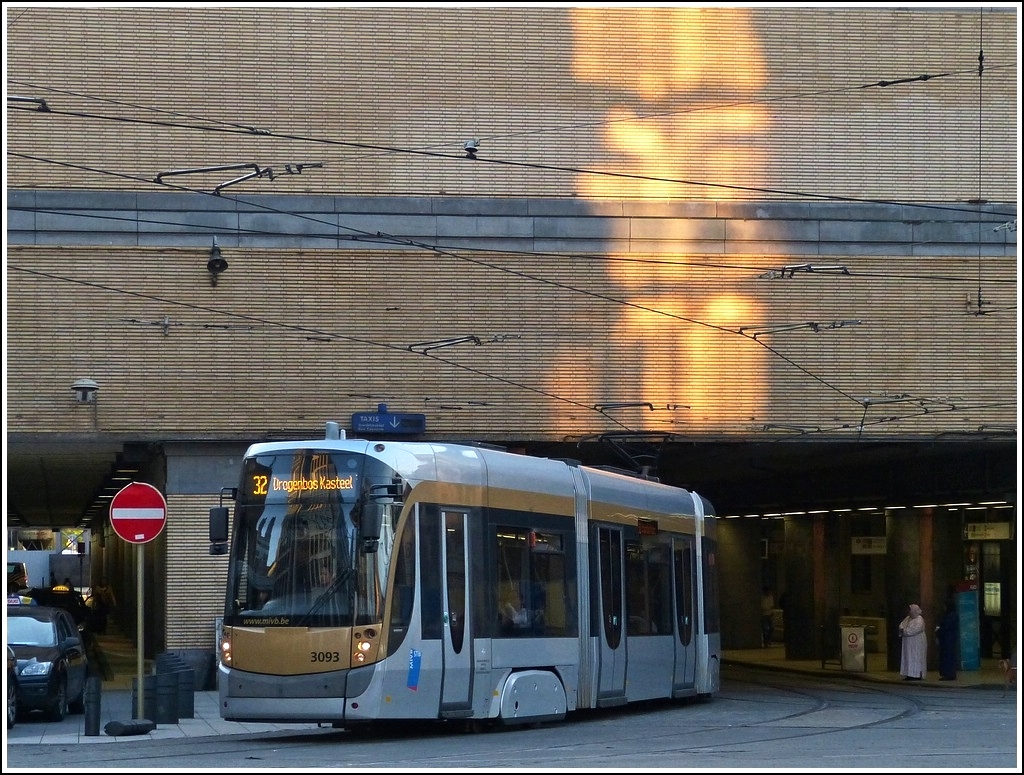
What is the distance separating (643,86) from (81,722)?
13226mm

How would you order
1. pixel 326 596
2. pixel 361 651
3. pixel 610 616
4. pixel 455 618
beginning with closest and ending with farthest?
pixel 361 651 → pixel 326 596 → pixel 455 618 → pixel 610 616

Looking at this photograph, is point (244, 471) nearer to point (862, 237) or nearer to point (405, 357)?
point (405, 357)

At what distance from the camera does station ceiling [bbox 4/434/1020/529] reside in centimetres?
2525

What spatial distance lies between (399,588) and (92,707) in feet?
12.7

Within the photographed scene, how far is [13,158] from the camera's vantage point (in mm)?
23531

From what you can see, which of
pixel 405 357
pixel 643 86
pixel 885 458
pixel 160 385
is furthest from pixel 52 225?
pixel 885 458

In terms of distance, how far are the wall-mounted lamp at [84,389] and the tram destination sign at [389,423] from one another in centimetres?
398

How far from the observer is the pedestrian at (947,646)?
92.2ft

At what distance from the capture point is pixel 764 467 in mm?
32656

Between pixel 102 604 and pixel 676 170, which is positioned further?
pixel 102 604

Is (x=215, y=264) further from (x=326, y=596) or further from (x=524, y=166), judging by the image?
(x=326, y=596)

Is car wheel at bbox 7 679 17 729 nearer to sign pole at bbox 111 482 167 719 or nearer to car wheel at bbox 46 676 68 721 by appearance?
car wheel at bbox 46 676 68 721

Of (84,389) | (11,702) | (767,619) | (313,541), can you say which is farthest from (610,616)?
(767,619)

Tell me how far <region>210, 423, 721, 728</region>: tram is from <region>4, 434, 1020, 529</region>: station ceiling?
620 centimetres
